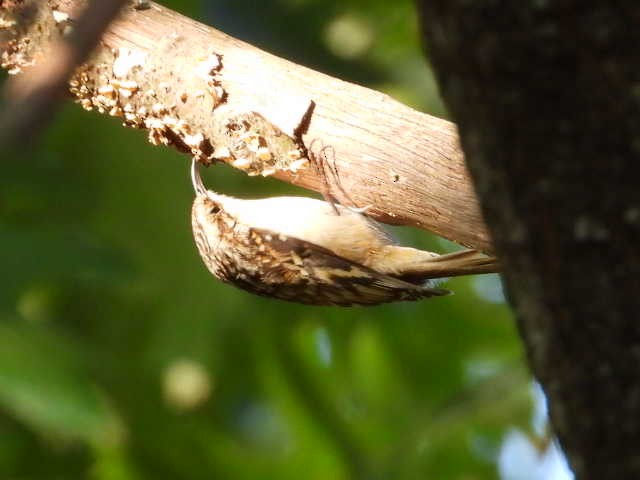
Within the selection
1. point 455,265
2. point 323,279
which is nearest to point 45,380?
point 455,265

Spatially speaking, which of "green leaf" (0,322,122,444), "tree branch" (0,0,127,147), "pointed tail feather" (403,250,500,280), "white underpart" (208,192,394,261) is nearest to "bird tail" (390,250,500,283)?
"pointed tail feather" (403,250,500,280)

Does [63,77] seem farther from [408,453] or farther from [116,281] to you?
[408,453]

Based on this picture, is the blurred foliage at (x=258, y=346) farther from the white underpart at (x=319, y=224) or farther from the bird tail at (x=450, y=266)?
the bird tail at (x=450, y=266)

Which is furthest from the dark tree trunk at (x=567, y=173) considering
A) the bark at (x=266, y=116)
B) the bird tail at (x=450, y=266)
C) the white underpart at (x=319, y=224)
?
the white underpart at (x=319, y=224)

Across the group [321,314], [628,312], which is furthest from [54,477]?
[628,312]

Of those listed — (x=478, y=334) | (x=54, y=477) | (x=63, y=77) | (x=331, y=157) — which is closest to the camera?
(x=63, y=77)

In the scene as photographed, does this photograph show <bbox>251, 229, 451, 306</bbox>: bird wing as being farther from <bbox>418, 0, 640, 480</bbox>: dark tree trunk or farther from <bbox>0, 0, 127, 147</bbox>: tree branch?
<bbox>0, 0, 127, 147</bbox>: tree branch
